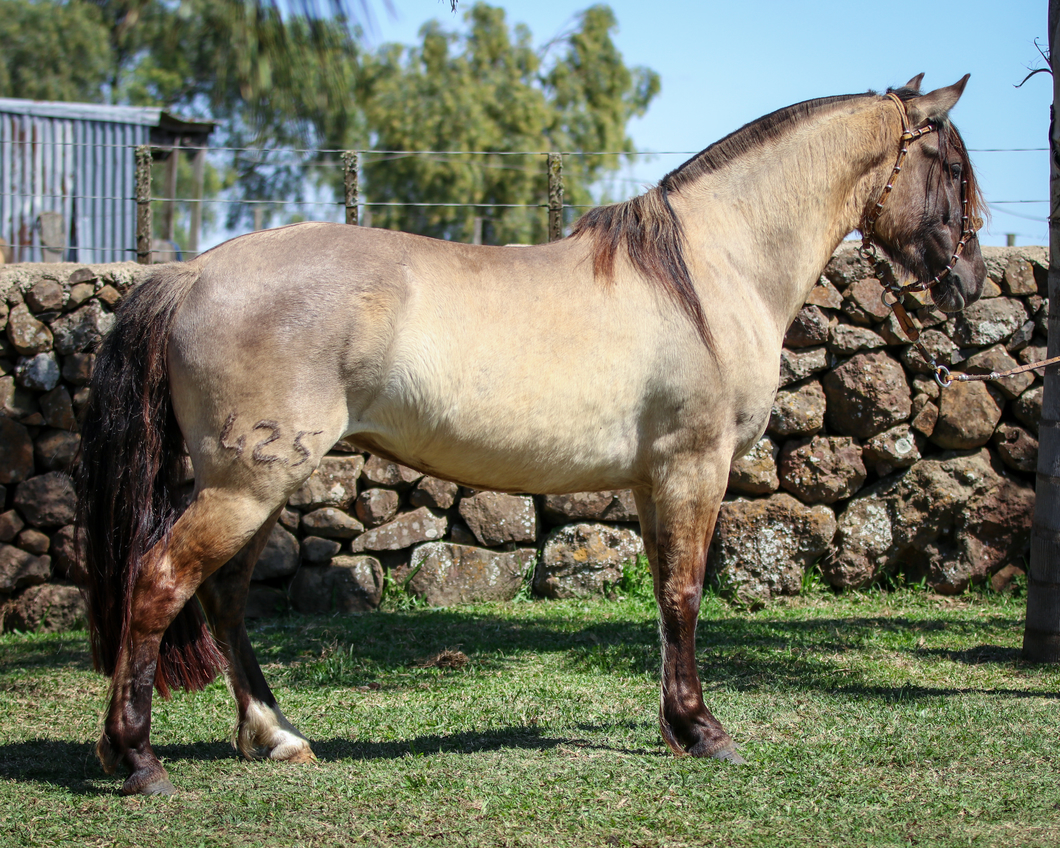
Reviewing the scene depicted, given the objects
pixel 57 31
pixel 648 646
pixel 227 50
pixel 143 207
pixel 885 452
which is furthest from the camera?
pixel 143 207

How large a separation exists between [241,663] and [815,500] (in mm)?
4256

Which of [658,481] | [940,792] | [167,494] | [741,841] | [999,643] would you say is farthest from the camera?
[999,643]

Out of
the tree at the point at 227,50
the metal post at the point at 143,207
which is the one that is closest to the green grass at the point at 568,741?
the tree at the point at 227,50

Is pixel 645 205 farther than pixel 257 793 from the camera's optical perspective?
Yes

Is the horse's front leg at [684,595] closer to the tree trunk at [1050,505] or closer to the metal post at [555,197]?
the tree trunk at [1050,505]

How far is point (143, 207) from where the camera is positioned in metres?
6.54

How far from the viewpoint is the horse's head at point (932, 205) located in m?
3.52

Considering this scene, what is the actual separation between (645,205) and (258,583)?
13.0 ft

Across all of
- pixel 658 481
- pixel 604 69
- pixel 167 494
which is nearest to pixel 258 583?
pixel 167 494

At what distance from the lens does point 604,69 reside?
26.9 metres

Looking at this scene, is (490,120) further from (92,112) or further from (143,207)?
(143,207)

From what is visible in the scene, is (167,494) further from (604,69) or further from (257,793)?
(604,69)

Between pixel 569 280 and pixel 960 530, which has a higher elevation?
pixel 569 280

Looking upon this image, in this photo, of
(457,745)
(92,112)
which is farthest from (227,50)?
(92,112)
